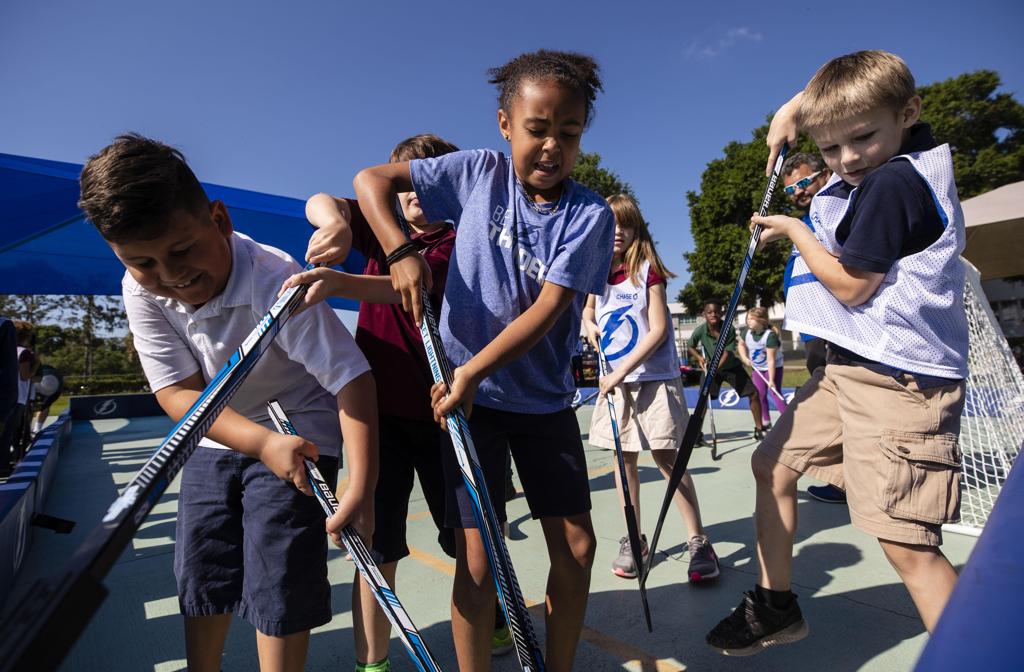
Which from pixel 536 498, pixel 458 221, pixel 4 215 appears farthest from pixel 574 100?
pixel 4 215

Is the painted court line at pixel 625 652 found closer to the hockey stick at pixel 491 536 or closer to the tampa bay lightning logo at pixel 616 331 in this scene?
the hockey stick at pixel 491 536

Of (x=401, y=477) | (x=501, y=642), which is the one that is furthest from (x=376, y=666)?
(x=401, y=477)

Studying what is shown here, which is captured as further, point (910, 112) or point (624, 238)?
point (624, 238)

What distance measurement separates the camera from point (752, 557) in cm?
301

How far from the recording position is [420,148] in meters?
2.19

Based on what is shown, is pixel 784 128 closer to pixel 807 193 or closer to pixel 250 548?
pixel 807 193

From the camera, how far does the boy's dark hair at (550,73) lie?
5.14 feet

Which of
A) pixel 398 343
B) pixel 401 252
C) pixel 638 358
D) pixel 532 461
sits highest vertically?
pixel 401 252

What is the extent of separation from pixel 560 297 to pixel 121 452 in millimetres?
9853

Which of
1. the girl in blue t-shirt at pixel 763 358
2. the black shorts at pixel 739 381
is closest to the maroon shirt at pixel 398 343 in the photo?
the black shorts at pixel 739 381

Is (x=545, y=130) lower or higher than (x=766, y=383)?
higher

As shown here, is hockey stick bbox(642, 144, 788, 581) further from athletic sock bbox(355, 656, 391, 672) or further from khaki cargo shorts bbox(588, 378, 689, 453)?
athletic sock bbox(355, 656, 391, 672)

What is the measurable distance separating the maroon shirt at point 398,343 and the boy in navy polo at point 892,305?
124 centimetres

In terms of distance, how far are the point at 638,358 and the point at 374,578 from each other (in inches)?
79.8
